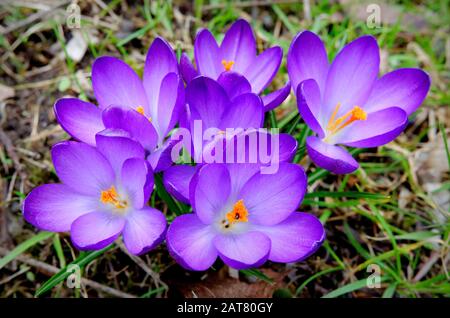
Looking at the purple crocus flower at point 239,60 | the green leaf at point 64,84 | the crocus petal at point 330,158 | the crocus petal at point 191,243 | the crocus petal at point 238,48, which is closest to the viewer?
the crocus petal at point 191,243

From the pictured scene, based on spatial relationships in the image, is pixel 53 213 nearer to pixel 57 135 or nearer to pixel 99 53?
pixel 57 135

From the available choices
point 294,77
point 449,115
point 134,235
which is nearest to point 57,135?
point 134,235

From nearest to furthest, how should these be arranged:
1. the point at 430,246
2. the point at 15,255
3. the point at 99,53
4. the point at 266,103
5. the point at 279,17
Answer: the point at 266,103
the point at 15,255
the point at 430,246
the point at 99,53
the point at 279,17

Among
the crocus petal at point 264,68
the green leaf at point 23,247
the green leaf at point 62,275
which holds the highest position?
the crocus petal at point 264,68

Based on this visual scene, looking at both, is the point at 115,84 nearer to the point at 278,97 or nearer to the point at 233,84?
the point at 233,84

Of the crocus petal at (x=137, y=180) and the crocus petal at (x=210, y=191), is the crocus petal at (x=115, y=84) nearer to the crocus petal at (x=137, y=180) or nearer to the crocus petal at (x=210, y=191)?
the crocus petal at (x=137, y=180)

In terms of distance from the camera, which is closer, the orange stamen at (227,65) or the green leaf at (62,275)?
the green leaf at (62,275)

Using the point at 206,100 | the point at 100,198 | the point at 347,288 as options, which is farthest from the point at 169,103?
the point at 347,288

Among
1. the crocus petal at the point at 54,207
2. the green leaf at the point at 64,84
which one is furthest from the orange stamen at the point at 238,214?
the green leaf at the point at 64,84
